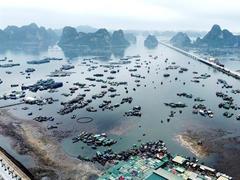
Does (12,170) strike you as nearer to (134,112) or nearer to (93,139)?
(93,139)

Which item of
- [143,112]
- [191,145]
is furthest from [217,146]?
[143,112]

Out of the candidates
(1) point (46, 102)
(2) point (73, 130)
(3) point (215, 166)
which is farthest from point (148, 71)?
(3) point (215, 166)

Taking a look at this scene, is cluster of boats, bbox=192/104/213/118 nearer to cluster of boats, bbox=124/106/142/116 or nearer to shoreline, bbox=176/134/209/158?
cluster of boats, bbox=124/106/142/116

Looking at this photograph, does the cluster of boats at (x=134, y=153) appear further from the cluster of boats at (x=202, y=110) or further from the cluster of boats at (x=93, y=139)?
the cluster of boats at (x=202, y=110)

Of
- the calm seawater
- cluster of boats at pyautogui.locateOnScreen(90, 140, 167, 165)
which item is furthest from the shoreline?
cluster of boats at pyautogui.locateOnScreen(90, 140, 167, 165)

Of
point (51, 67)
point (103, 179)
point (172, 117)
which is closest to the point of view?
point (103, 179)

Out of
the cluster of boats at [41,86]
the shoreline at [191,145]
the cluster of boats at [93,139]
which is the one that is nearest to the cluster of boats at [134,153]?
the cluster of boats at [93,139]

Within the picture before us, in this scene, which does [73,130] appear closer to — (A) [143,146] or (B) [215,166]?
(A) [143,146]
